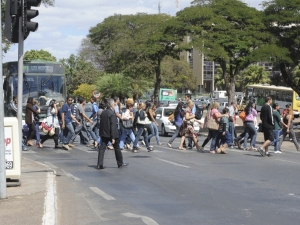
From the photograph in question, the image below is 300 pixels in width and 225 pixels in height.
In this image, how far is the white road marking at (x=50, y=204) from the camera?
854 cm

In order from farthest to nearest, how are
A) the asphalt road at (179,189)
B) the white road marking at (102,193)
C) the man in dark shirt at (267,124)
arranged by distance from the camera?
the man in dark shirt at (267,124)
the white road marking at (102,193)
the asphalt road at (179,189)

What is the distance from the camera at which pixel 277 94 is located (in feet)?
237

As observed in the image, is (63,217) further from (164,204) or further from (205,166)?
(205,166)

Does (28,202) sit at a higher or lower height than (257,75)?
lower

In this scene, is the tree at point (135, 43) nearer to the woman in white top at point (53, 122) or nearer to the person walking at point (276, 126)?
the woman in white top at point (53, 122)

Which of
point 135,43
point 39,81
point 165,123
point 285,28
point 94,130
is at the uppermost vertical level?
point 135,43

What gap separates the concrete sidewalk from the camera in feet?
28.5

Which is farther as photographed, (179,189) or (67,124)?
(67,124)

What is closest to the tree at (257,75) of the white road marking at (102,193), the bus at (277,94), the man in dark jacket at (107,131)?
the bus at (277,94)

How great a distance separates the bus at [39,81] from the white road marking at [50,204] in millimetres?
17383

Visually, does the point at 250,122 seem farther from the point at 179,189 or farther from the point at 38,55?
the point at 38,55

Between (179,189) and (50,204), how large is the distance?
10.9ft

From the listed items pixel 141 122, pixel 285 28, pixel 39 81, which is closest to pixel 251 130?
pixel 141 122

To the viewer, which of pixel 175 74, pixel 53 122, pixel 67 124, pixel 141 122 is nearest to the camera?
pixel 141 122
